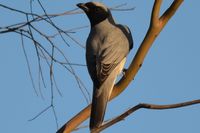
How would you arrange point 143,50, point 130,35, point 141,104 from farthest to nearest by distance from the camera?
point 130,35
point 143,50
point 141,104

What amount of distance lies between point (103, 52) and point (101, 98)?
588mm

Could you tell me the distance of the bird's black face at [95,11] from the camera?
5062 mm

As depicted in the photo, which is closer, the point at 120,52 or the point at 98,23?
the point at 120,52

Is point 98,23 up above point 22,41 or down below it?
below

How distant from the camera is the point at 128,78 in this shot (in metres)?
3.55

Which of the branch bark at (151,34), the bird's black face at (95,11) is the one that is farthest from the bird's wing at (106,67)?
the bird's black face at (95,11)

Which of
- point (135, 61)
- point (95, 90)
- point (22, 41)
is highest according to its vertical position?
point (22, 41)

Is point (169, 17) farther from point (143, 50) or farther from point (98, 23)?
point (98, 23)

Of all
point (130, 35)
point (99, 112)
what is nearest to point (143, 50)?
point (99, 112)

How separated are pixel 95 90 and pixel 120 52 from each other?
0.58 metres

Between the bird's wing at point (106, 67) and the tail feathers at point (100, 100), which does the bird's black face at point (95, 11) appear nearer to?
the bird's wing at point (106, 67)

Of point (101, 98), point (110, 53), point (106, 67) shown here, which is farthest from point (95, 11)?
point (101, 98)

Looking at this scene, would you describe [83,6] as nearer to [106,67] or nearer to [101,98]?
[106,67]

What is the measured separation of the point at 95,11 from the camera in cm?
514
